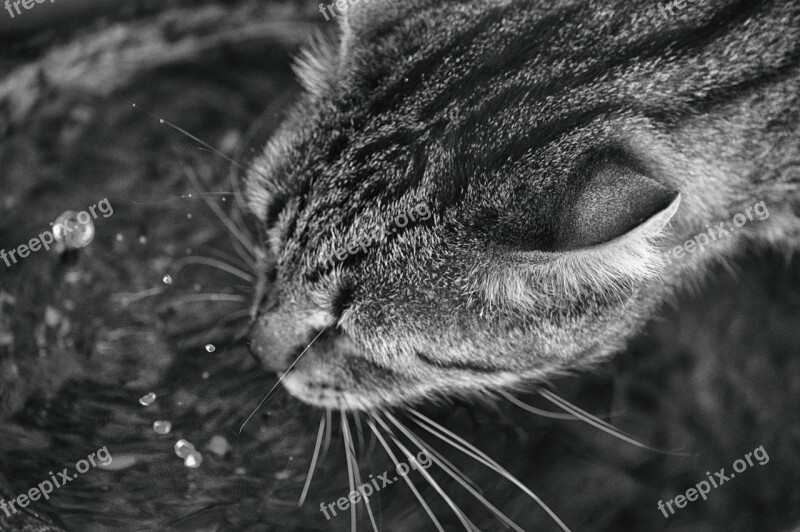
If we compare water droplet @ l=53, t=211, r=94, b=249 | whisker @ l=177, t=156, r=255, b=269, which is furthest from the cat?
water droplet @ l=53, t=211, r=94, b=249

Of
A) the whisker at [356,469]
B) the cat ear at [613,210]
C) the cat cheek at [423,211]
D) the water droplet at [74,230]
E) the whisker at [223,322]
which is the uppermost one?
the cat ear at [613,210]

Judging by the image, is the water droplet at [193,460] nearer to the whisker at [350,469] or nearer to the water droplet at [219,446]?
the water droplet at [219,446]

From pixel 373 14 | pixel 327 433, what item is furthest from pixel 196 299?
pixel 373 14

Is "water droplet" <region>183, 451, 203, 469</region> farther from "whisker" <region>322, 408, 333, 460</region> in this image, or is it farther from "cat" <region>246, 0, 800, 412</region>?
"cat" <region>246, 0, 800, 412</region>

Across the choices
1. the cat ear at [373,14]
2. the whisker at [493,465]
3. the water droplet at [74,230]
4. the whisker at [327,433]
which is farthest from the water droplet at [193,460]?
the cat ear at [373,14]

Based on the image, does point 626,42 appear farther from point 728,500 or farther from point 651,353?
point 728,500

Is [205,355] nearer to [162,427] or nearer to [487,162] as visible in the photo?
[162,427]
